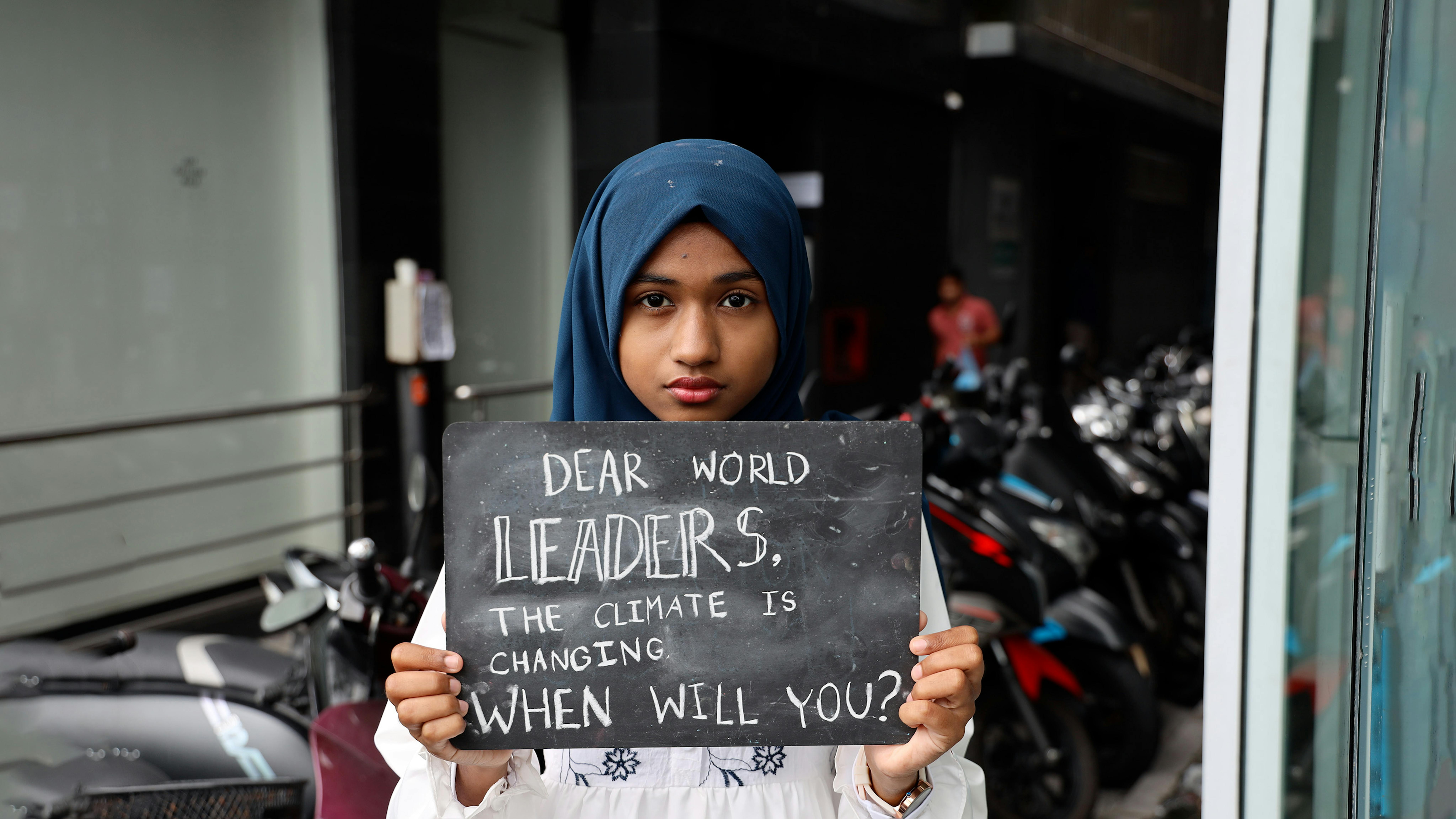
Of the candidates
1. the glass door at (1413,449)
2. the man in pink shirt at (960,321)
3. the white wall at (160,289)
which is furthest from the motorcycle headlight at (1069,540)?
the man in pink shirt at (960,321)

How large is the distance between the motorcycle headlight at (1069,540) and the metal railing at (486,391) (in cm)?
211

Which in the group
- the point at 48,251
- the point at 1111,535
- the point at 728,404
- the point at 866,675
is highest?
the point at 48,251

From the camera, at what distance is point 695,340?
3.79ft

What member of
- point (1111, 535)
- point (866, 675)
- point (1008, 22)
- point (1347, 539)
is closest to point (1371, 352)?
point (1347, 539)

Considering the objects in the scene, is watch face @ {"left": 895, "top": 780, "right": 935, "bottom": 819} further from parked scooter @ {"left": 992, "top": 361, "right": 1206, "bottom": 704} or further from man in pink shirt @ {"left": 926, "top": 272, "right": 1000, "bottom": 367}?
man in pink shirt @ {"left": 926, "top": 272, "right": 1000, "bottom": 367}

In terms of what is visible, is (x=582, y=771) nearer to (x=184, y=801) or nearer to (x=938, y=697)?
(x=938, y=697)

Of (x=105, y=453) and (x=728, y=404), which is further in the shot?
(x=105, y=453)

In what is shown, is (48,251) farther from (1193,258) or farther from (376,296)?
(1193,258)

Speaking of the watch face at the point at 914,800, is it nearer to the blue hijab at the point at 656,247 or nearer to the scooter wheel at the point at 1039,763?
the blue hijab at the point at 656,247

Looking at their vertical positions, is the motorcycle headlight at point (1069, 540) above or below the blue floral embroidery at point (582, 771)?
below

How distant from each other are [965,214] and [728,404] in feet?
35.0

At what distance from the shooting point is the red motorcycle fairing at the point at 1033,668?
2.78m

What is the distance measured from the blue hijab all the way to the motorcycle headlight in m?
1.92

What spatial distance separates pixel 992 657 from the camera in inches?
113
